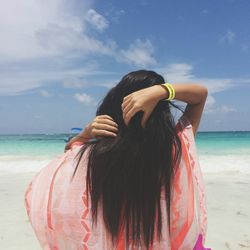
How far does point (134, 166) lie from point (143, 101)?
265 mm

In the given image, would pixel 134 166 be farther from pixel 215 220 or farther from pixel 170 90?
pixel 215 220

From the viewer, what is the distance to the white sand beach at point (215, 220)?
3.68 m

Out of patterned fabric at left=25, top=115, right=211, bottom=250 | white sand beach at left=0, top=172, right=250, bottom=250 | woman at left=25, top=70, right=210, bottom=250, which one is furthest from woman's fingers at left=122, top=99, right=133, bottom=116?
white sand beach at left=0, top=172, right=250, bottom=250

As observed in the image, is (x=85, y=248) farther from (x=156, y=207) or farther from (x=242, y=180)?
(x=242, y=180)

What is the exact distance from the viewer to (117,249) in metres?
1.64

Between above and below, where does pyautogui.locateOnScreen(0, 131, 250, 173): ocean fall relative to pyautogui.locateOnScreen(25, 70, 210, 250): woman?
below

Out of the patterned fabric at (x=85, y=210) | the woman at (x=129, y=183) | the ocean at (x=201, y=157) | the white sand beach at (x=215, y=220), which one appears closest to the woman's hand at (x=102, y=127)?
the woman at (x=129, y=183)

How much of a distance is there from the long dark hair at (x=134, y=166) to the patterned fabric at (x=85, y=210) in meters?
0.04

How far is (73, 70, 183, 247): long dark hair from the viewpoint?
59.6 inches

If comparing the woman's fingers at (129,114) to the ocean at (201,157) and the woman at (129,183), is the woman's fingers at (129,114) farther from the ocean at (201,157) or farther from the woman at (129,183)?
the ocean at (201,157)

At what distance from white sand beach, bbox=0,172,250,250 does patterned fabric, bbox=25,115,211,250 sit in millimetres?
2072

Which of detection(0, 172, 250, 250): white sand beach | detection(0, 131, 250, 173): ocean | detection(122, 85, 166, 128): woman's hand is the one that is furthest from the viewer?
detection(0, 131, 250, 173): ocean

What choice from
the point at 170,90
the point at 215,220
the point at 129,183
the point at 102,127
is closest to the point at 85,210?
Answer: the point at 129,183

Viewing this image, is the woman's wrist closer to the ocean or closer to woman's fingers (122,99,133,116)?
woman's fingers (122,99,133,116)
